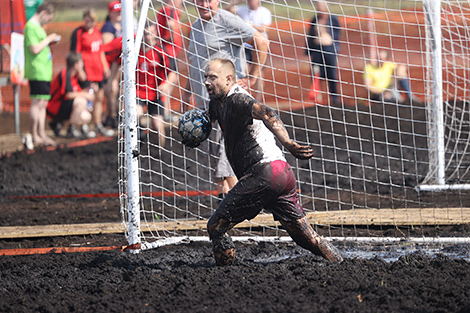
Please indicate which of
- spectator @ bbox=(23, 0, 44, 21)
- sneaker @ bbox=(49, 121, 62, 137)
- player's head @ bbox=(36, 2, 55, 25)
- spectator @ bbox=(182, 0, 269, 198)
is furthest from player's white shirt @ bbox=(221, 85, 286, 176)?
sneaker @ bbox=(49, 121, 62, 137)

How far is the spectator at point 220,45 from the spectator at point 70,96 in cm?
720

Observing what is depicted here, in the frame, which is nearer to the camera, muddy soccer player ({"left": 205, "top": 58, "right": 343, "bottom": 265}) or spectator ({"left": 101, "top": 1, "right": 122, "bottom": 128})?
muddy soccer player ({"left": 205, "top": 58, "right": 343, "bottom": 265})

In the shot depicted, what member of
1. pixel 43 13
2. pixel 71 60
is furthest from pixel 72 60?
pixel 43 13

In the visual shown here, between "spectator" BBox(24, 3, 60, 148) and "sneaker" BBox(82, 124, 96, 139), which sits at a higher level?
"spectator" BBox(24, 3, 60, 148)

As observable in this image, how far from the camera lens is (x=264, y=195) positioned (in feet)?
15.2

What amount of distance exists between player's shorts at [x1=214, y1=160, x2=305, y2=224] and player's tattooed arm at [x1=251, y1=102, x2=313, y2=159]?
0.92 feet

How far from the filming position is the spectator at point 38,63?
11.8 metres

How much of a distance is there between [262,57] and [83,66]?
8103 millimetres

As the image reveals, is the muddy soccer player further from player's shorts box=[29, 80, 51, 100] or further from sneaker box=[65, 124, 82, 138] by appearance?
sneaker box=[65, 124, 82, 138]

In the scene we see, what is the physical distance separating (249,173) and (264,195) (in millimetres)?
197

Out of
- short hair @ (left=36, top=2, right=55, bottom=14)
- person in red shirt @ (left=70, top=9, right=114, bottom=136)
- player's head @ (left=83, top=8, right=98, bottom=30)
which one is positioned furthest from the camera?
person in red shirt @ (left=70, top=9, right=114, bottom=136)

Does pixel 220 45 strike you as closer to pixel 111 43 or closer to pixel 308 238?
pixel 308 238

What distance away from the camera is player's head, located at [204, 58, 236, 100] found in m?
4.79

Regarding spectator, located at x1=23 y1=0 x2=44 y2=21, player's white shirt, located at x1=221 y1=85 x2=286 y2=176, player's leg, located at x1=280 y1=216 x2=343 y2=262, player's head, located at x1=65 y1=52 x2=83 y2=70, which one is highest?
spectator, located at x1=23 y1=0 x2=44 y2=21
